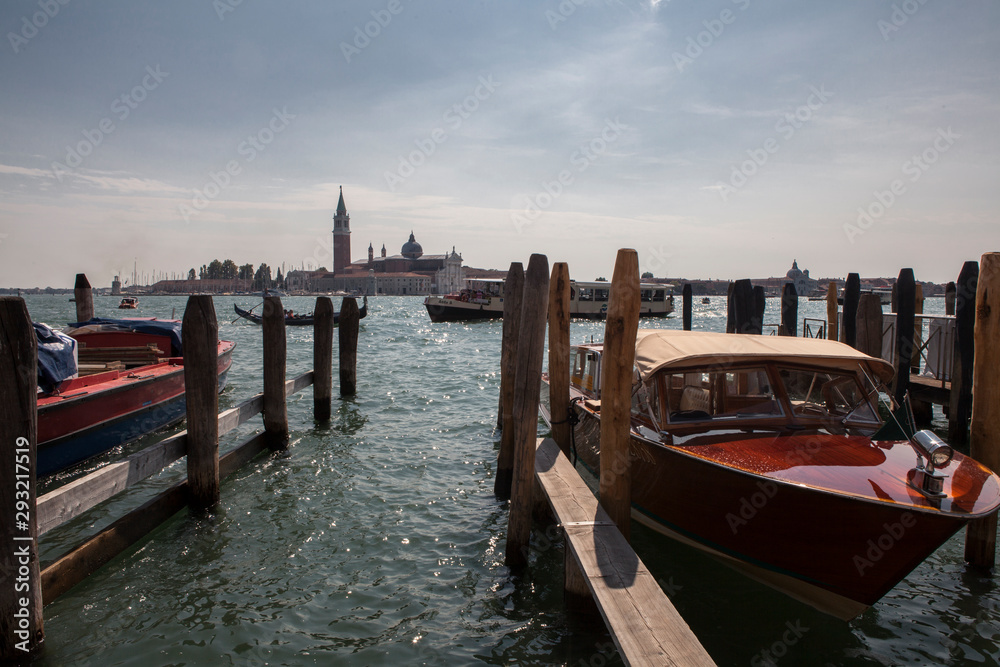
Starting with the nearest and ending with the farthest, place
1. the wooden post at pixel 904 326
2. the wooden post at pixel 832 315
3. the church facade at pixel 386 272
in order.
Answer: the wooden post at pixel 904 326
the wooden post at pixel 832 315
the church facade at pixel 386 272

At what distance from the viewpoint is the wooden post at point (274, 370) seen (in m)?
7.45

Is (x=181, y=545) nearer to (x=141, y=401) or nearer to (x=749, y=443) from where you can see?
(x=141, y=401)

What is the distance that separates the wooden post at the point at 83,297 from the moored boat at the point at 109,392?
0.64 meters

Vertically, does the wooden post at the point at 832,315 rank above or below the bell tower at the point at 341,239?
below

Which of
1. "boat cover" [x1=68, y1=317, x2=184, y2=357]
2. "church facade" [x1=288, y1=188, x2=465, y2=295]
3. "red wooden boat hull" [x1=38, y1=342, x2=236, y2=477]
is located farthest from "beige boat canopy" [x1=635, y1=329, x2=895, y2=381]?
"church facade" [x1=288, y1=188, x2=465, y2=295]

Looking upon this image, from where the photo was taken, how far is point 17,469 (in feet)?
10.5

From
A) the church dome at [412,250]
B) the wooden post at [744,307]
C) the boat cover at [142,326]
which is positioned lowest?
the boat cover at [142,326]

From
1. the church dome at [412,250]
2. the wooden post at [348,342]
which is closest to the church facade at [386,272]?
the church dome at [412,250]

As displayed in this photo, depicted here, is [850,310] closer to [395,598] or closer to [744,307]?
[744,307]

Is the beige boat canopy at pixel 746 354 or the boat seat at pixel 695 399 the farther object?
the boat seat at pixel 695 399

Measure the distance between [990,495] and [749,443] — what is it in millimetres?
1434

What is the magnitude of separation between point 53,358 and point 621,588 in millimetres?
7079

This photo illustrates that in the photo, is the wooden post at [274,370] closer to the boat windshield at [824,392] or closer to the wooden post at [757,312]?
the boat windshield at [824,392]

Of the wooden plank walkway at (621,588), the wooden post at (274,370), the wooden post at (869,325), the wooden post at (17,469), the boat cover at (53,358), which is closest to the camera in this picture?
the wooden plank walkway at (621,588)
